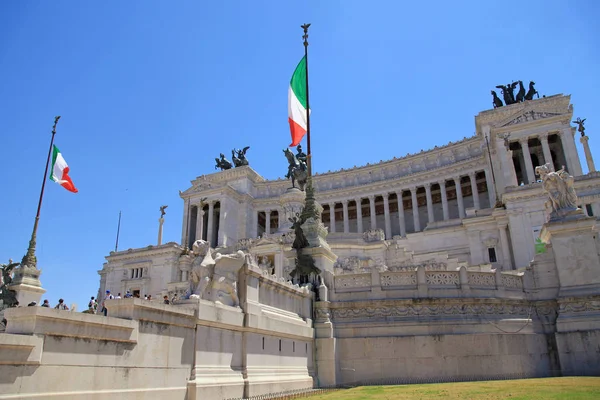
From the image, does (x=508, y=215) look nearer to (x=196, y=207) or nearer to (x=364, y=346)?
(x=364, y=346)

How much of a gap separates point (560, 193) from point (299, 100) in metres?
13.5

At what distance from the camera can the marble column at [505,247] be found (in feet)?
149

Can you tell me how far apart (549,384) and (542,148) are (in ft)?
178

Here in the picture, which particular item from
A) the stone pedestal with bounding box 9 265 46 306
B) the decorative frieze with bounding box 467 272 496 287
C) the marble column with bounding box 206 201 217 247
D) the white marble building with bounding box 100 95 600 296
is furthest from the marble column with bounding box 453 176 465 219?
the stone pedestal with bounding box 9 265 46 306

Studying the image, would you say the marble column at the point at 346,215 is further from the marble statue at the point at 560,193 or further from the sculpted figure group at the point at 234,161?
the marble statue at the point at 560,193

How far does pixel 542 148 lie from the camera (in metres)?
60.5

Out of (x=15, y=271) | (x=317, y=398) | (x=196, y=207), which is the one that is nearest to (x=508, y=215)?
(x=317, y=398)

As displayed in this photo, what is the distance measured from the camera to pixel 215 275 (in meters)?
12.9

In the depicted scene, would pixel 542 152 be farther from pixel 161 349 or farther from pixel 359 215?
pixel 161 349

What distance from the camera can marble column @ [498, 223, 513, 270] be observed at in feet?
149

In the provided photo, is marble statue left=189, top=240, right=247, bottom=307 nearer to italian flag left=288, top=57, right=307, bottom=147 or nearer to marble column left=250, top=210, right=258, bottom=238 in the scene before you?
italian flag left=288, top=57, right=307, bottom=147

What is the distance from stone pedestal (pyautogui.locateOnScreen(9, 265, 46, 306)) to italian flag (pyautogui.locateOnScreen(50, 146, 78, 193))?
7.55 metres

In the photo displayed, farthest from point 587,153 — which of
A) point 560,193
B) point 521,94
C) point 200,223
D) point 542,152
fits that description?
point 200,223

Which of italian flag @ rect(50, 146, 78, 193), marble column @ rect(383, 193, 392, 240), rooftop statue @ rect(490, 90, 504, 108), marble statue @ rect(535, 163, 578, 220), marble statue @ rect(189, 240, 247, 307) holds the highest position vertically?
rooftop statue @ rect(490, 90, 504, 108)
